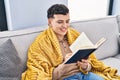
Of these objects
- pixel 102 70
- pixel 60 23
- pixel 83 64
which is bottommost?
pixel 102 70

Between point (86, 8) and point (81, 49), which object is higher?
point (86, 8)

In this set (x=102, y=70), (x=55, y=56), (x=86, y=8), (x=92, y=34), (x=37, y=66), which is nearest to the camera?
(x=37, y=66)

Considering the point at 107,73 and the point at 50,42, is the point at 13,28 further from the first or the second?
the point at 107,73

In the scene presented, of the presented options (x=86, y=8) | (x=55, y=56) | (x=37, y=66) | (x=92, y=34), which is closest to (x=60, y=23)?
(x=55, y=56)

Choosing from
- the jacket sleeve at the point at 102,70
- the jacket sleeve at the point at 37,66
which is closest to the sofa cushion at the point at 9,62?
the jacket sleeve at the point at 37,66

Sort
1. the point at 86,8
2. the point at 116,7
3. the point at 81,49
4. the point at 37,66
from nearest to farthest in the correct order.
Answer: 1. the point at 81,49
2. the point at 37,66
3. the point at 86,8
4. the point at 116,7

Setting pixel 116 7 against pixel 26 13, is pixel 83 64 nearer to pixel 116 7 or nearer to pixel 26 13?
pixel 26 13

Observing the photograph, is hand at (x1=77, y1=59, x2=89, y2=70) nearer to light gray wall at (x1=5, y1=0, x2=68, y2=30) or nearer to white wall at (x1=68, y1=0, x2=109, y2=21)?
light gray wall at (x1=5, y1=0, x2=68, y2=30)

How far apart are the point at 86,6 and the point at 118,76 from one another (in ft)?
3.60

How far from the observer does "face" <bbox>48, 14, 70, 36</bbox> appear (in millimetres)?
1502

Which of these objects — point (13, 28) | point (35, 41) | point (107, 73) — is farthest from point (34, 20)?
point (107, 73)

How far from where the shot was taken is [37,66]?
56.4 inches

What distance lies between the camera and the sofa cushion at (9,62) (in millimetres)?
1335

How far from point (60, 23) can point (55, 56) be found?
10.1 inches
